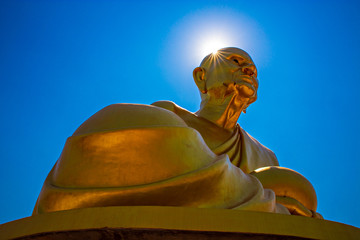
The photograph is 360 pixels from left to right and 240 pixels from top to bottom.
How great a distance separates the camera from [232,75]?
5.52 m

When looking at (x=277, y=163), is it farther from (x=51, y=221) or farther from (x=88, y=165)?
(x=51, y=221)

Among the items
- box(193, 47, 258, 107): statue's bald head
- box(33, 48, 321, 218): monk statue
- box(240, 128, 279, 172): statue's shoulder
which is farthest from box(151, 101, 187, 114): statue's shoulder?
box(33, 48, 321, 218): monk statue

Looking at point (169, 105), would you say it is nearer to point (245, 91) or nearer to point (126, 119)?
point (245, 91)

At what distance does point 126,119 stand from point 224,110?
2723 millimetres

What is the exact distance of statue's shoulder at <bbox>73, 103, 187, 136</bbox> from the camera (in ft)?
10.1

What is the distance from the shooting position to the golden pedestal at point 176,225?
2.25 m

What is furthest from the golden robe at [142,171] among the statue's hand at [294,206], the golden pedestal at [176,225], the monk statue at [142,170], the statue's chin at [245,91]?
the statue's chin at [245,91]

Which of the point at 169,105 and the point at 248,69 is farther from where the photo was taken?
the point at 169,105

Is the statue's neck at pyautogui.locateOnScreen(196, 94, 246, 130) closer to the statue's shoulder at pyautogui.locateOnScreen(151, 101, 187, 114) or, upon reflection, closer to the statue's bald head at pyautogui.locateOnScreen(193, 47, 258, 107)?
the statue's bald head at pyautogui.locateOnScreen(193, 47, 258, 107)

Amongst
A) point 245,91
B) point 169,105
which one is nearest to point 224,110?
point 245,91

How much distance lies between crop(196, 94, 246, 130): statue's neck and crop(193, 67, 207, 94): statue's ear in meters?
0.17

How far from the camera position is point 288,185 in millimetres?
3791

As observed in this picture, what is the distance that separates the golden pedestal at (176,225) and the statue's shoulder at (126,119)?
803 mm

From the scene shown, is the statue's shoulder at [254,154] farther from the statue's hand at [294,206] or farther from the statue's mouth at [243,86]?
the statue's hand at [294,206]
